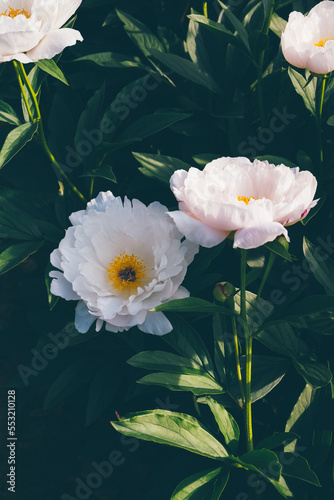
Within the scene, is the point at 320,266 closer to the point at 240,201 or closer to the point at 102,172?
the point at 240,201

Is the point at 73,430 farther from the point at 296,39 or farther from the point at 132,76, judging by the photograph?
the point at 296,39

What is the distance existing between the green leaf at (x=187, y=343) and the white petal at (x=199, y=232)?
0.96 ft

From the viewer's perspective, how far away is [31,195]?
1.24 metres

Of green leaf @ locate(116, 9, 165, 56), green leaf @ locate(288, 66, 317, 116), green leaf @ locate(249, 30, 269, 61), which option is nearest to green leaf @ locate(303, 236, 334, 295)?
green leaf @ locate(288, 66, 317, 116)

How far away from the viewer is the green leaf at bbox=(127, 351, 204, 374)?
938 millimetres

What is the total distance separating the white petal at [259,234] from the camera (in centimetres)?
72

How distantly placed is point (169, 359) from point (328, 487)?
1.18ft

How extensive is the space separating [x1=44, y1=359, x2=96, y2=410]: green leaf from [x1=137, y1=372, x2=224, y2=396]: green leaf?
0.39m

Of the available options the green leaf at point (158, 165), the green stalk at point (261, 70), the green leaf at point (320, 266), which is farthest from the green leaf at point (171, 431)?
the green stalk at point (261, 70)

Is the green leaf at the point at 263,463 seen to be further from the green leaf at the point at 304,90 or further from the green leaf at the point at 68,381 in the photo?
the green leaf at the point at 304,90

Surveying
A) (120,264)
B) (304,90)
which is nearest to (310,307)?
(120,264)

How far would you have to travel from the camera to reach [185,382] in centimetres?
96

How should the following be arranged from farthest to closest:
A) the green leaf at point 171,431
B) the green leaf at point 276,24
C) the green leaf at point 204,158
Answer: the green leaf at point 276,24
the green leaf at point 204,158
the green leaf at point 171,431

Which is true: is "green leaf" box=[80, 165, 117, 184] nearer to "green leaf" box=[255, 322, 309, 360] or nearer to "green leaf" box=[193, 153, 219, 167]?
"green leaf" box=[193, 153, 219, 167]
